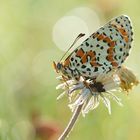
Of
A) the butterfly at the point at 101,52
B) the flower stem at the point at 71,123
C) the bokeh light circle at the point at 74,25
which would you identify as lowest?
the bokeh light circle at the point at 74,25

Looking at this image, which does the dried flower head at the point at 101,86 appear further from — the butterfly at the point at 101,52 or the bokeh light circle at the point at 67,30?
the bokeh light circle at the point at 67,30

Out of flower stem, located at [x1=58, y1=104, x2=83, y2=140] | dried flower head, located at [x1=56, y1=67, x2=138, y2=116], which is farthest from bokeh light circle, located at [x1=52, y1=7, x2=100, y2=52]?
flower stem, located at [x1=58, y1=104, x2=83, y2=140]

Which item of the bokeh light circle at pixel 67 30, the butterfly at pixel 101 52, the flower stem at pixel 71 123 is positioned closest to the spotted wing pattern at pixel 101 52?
the butterfly at pixel 101 52

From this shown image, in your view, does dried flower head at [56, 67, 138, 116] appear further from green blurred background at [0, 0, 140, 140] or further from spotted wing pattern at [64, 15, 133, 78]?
green blurred background at [0, 0, 140, 140]

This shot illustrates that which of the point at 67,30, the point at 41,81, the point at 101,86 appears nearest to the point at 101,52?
the point at 101,86

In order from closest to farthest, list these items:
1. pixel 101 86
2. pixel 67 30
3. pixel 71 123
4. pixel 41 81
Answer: pixel 71 123 < pixel 101 86 < pixel 41 81 < pixel 67 30

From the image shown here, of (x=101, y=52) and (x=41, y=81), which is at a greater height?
(x=101, y=52)

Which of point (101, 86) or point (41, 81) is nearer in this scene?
point (101, 86)

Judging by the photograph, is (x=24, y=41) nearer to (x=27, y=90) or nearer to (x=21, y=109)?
(x=27, y=90)

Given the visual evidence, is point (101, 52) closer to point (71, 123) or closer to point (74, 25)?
point (71, 123)

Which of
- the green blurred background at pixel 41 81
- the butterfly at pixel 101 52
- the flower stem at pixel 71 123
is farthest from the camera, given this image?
the green blurred background at pixel 41 81
